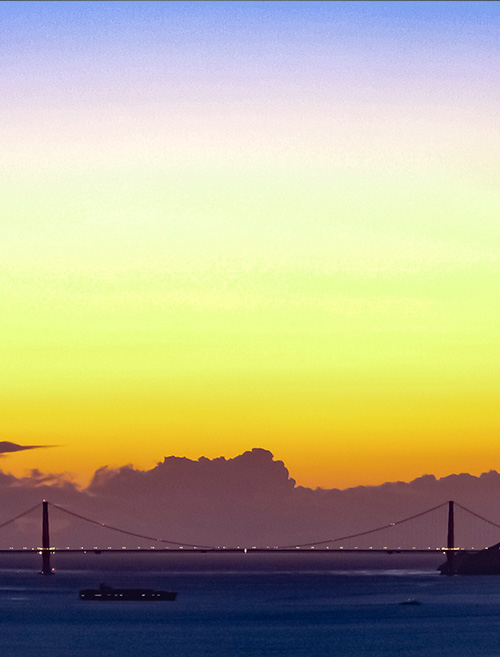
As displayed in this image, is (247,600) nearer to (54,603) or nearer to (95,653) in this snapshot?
(54,603)

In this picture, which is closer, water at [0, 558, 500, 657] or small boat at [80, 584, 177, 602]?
water at [0, 558, 500, 657]

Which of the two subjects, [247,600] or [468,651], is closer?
[468,651]

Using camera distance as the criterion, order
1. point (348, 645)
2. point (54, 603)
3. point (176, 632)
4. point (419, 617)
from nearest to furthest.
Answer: point (348, 645)
point (176, 632)
point (419, 617)
point (54, 603)

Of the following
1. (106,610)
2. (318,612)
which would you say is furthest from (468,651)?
(106,610)

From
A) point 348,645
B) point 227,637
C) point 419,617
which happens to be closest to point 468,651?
point 348,645

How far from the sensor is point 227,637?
106 m

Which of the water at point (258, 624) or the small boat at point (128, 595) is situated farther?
the small boat at point (128, 595)

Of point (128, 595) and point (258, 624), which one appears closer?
point (258, 624)

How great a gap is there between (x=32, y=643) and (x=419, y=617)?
3724cm

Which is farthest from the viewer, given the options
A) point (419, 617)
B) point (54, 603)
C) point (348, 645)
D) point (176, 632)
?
point (54, 603)

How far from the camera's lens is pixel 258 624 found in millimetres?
118188

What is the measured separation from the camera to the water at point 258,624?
9831 centimetres

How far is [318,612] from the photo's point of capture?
435 feet

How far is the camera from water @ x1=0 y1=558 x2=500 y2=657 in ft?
323
